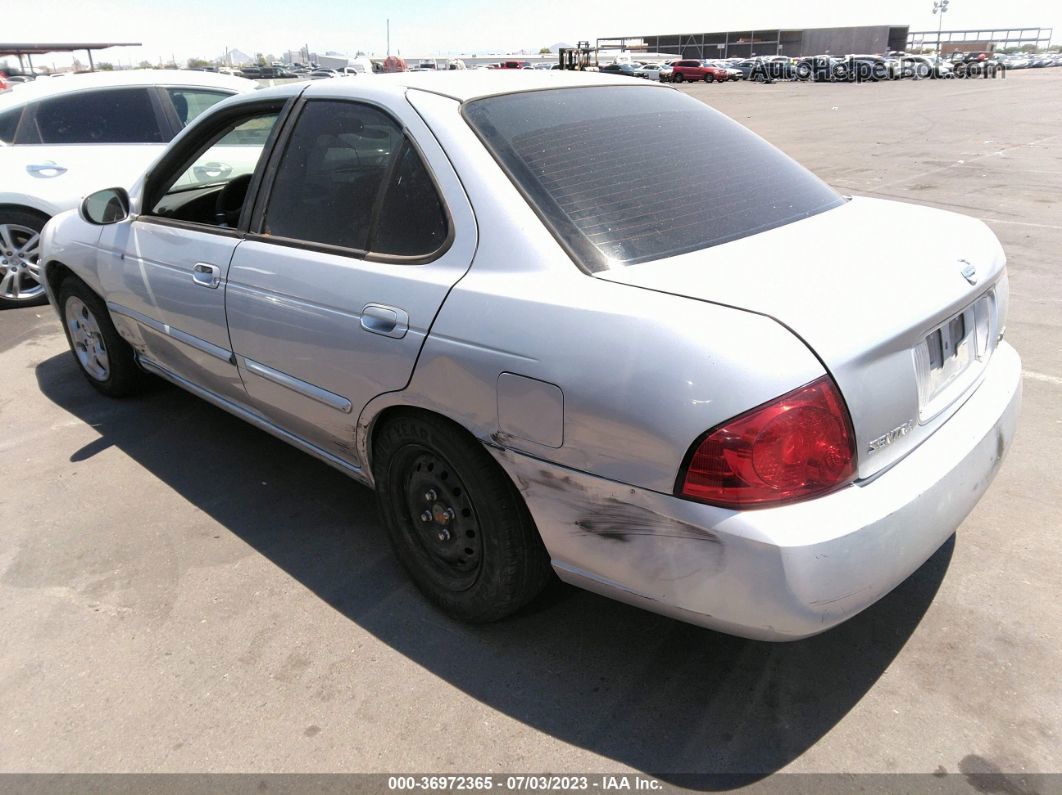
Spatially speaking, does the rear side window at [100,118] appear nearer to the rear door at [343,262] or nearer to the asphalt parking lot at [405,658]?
the asphalt parking lot at [405,658]

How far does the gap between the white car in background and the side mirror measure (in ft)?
8.54

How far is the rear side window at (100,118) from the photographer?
6551mm

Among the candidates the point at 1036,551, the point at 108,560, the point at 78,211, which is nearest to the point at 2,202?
the point at 78,211

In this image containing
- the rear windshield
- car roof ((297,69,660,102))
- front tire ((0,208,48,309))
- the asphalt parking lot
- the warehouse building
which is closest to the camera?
the asphalt parking lot

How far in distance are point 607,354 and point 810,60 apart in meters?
64.0

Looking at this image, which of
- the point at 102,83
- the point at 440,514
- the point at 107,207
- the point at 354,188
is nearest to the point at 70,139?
the point at 102,83

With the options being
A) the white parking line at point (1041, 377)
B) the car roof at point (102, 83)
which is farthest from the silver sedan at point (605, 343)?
the car roof at point (102, 83)

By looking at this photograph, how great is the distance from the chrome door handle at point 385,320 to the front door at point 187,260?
939 millimetres

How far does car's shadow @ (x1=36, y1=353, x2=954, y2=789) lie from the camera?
2201 millimetres

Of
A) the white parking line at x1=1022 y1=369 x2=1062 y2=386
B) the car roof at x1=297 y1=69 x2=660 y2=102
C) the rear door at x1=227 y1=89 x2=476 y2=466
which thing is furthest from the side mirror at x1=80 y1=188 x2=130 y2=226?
the white parking line at x1=1022 y1=369 x2=1062 y2=386

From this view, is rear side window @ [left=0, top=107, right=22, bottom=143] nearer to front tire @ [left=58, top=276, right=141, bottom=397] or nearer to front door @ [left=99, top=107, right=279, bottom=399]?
front tire @ [left=58, top=276, right=141, bottom=397]

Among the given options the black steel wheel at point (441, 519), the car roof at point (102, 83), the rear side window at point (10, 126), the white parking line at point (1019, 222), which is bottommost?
the white parking line at point (1019, 222)

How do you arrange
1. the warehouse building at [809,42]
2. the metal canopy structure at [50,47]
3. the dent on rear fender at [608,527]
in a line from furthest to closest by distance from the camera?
the warehouse building at [809,42] < the metal canopy structure at [50,47] < the dent on rear fender at [608,527]

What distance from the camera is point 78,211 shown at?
422cm
